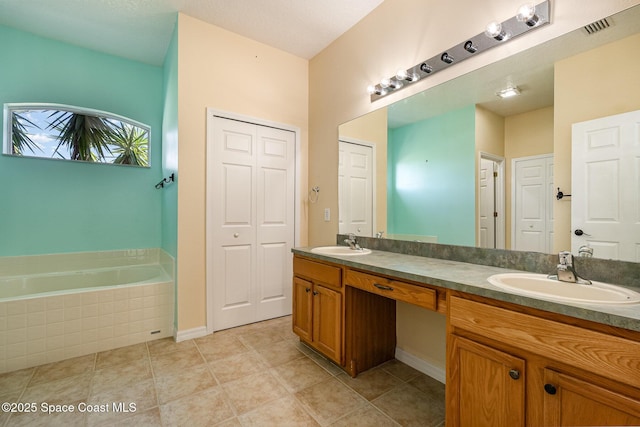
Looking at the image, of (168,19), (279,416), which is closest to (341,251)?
(279,416)

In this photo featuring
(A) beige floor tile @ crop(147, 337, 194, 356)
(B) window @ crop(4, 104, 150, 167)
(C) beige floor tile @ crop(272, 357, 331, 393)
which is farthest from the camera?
(B) window @ crop(4, 104, 150, 167)

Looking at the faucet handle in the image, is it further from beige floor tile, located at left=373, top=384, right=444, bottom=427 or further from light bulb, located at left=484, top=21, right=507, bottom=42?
light bulb, located at left=484, top=21, right=507, bottom=42

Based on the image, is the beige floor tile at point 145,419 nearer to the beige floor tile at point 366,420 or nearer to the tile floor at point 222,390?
the tile floor at point 222,390

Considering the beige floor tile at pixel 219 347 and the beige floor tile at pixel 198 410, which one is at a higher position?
the beige floor tile at pixel 198 410

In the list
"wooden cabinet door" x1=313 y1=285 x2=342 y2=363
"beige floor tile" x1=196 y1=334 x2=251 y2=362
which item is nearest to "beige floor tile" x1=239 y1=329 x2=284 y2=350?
"beige floor tile" x1=196 y1=334 x2=251 y2=362

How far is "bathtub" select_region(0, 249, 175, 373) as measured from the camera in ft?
6.36

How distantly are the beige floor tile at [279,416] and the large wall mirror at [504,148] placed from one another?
1284 mm

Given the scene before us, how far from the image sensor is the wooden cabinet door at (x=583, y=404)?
2.52ft

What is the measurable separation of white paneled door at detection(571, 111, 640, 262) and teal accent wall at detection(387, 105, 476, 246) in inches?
19.3

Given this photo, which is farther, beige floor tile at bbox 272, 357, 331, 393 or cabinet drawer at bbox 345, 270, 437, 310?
beige floor tile at bbox 272, 357, 331, 393

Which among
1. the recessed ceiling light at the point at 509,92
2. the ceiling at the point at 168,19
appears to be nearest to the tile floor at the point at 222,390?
the recessed ceiling light at the point at 509,92

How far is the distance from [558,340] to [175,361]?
228cm

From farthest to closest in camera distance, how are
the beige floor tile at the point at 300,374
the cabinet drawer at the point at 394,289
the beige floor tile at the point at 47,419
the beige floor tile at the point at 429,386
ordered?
the beige floor tile at the point at 300,374 < the beige floor tile at the point at 429,386 < the beige floor tile at the point at 47,419 < the cabinet drawer at the point at 394,289

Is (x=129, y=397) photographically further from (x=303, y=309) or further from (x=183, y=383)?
(x=303, y=309)
